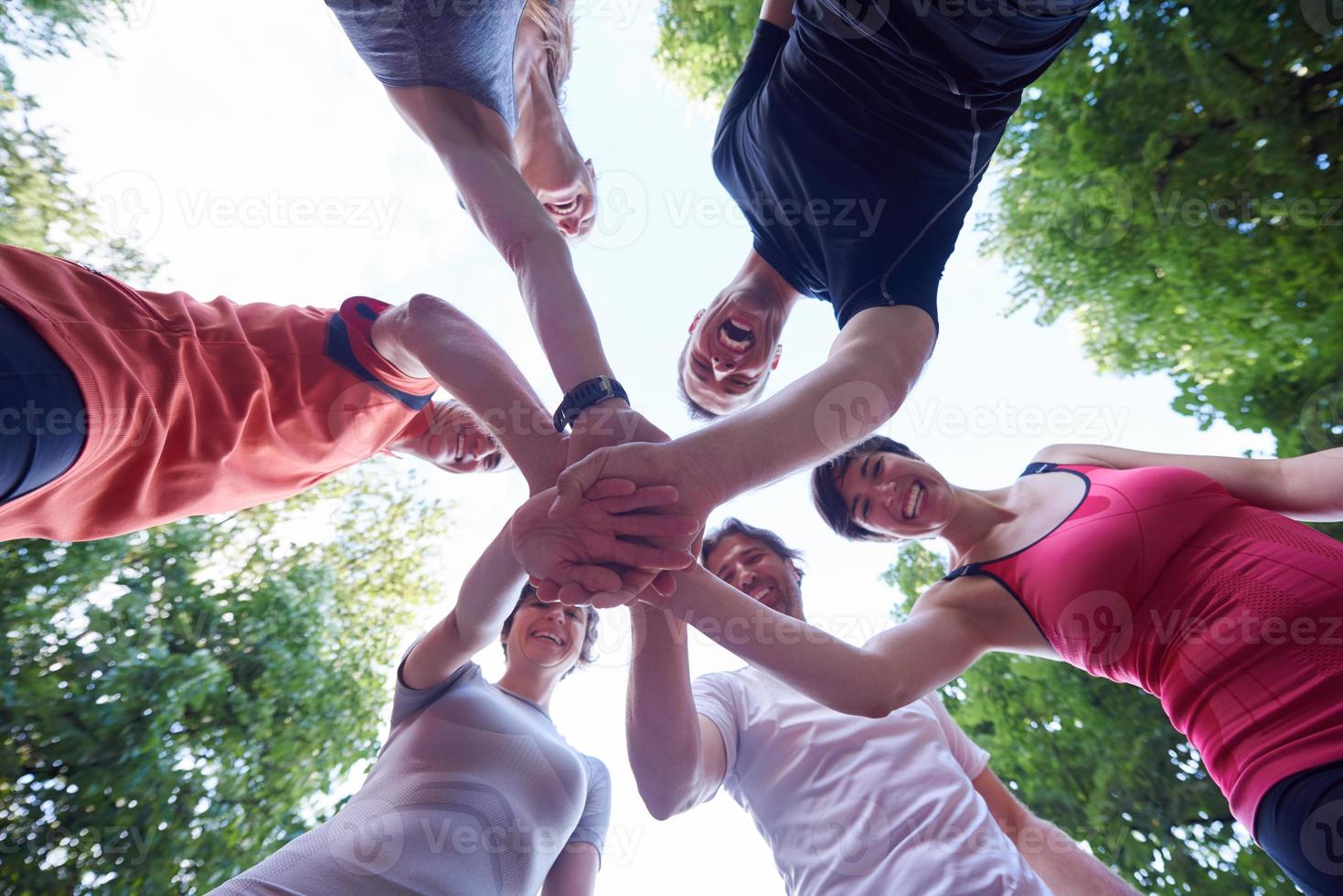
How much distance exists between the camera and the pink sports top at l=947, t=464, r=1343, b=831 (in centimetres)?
113

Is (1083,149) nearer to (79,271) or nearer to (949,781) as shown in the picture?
(949,781)

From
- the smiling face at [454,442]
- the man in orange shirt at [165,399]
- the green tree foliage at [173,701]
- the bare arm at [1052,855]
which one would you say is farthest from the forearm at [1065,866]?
the green tree foliage at [173,701]

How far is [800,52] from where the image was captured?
1.74 meters

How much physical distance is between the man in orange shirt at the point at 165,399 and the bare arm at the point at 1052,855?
7.07 ft

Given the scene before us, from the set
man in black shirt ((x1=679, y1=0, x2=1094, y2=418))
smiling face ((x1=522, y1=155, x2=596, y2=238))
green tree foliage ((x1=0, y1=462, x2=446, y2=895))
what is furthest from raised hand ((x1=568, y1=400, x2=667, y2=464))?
green tree foliage ((x1=0, y1=462, x2=446, y2=895))

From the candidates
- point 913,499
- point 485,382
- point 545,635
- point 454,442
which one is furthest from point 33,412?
point 913,499

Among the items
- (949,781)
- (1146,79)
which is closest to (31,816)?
(949,781)

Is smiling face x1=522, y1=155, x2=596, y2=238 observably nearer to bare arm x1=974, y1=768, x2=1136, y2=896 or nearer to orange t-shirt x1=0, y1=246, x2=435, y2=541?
orange t-shirt x1=0, y1=246, x2=435, y2=541

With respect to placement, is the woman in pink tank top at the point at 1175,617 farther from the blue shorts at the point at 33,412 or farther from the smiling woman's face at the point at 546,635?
the blue shorts at the point at 33,412

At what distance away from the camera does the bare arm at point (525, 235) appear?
4.77 ft

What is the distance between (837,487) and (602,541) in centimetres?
131

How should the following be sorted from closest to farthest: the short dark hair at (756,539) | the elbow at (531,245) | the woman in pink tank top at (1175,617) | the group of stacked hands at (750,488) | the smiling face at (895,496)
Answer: the woman in pink tank top at (1175,617) < the group of stacked hands at (750,488) < the elbow at (531,245) < the smiling face at (895,496) < the short dark hair at (756,539)

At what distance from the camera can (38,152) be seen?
342cm

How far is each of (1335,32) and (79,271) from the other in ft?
13.8
